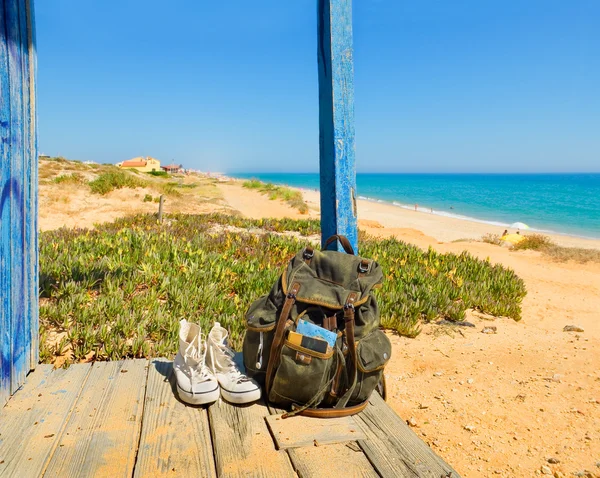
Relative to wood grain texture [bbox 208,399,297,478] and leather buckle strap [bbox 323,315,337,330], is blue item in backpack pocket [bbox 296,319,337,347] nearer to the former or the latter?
leather buckle strap [bbox 323,315,337,330]

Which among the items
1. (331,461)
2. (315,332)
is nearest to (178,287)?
(315,332)

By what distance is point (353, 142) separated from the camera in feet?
10.6

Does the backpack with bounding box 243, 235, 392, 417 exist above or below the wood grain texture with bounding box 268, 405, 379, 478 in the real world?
above

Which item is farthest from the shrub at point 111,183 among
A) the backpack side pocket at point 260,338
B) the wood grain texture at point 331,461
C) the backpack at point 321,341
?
the wood grain texture at point 331,461

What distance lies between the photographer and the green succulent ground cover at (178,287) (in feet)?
13.8

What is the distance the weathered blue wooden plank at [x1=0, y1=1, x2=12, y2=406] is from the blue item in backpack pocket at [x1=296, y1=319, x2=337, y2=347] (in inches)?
65.6

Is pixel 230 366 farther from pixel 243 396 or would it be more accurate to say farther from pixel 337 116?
pixel 337 116

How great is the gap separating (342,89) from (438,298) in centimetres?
372

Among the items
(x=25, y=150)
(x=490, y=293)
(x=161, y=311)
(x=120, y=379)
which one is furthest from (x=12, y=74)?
(x=490, y=293)

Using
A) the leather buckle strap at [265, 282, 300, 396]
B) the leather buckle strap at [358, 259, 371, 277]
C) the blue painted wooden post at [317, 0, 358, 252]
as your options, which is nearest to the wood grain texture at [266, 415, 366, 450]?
the leather buckle strap at [265, 282, 300, 396]

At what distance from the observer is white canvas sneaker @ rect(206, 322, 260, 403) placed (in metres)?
2.65

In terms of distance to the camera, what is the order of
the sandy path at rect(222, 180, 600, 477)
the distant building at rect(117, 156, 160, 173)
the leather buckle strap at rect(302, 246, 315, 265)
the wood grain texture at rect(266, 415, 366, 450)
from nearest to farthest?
1. the wood grain texture at rect(266, 415, 366, 450)
2. the leather buckle strap at rect(302, 246, 315, 265)
3. the sandy path at rect(222, 180, 600, 477)
4. the distant building at rect(117, 156, 160, 173)

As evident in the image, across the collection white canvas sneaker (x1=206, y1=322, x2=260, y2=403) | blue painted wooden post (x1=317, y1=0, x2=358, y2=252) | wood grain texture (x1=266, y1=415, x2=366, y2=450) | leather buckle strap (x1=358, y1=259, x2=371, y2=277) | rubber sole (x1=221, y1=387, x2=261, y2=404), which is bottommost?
wood grain texture (x1=266, y1=415, x2=366, y2=450)

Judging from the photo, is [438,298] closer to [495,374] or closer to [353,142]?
[495,374]
